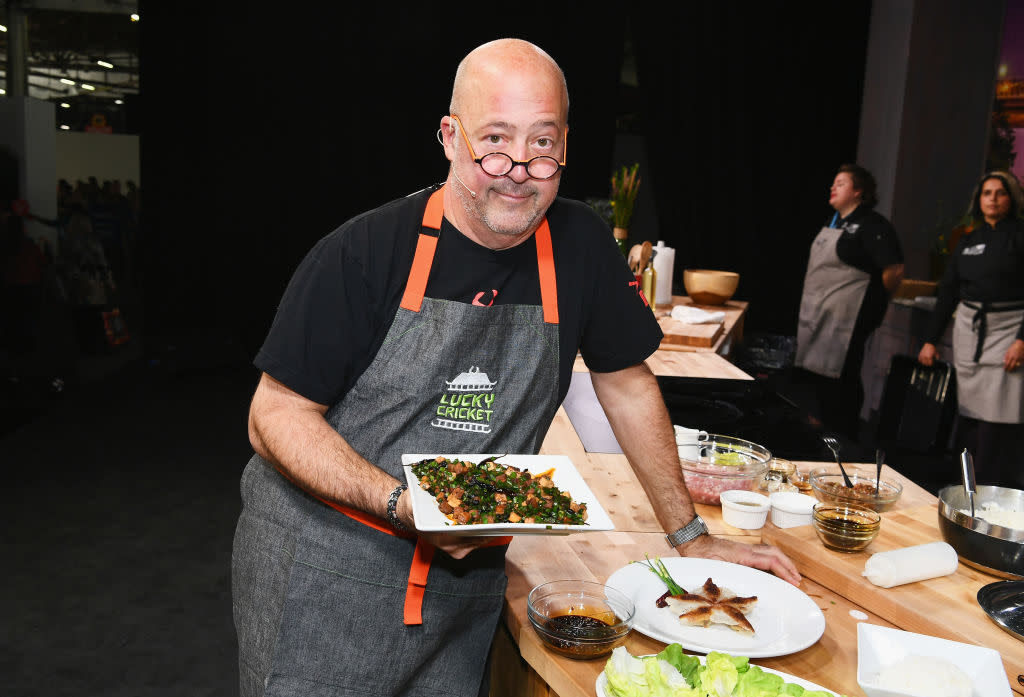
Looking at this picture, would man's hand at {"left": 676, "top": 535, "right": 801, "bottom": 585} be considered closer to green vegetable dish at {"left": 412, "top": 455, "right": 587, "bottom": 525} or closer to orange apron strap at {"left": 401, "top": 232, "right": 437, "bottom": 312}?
green vegetable dish at {"left": 412, "top": 455, "right": 587, "bottom": 525}

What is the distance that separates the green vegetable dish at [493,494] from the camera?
3.92 feet

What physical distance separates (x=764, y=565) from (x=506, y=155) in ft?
2.74

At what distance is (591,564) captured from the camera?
1.55 m

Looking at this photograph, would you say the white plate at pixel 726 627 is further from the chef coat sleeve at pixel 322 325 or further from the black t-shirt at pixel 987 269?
the black t-shirt at pixel 987 269

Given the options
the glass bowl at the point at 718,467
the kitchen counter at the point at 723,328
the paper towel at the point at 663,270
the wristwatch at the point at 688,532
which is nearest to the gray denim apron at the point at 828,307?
the kitchen counter at the point at 723,328

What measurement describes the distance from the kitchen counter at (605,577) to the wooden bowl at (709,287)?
2963mm

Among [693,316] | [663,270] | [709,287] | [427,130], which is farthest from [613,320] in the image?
[427,130]

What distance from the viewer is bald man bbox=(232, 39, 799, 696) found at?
138cm

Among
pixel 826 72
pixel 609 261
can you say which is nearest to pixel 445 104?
pixel 826 72

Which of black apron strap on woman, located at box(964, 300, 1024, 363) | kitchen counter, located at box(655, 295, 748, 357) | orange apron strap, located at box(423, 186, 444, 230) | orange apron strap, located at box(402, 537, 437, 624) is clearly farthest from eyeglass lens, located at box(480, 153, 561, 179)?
black apron strap on woman, located at box(964, 300, 1024, 363)

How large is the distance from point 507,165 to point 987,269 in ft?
12.9

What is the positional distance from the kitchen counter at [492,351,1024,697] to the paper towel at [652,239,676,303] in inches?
102

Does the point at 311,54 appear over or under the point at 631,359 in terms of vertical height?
over

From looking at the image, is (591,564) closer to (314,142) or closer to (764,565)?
(764,565)
